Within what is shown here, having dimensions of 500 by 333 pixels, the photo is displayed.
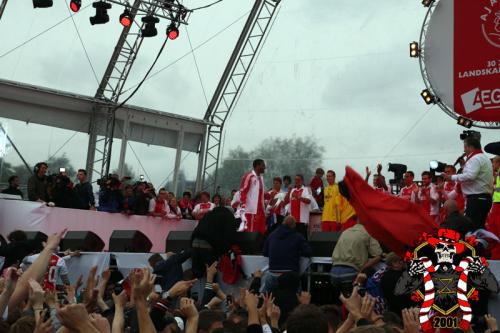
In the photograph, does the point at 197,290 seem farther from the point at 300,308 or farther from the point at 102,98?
the point at 102,98

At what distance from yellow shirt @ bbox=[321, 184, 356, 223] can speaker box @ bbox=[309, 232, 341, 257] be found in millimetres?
2739

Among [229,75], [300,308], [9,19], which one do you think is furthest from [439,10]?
[300,308]

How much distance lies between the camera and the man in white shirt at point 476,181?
9.36m

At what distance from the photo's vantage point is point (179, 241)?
1144 centimetres

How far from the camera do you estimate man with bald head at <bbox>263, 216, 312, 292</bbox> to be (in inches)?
367

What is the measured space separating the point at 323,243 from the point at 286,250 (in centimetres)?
64

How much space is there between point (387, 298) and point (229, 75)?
13.3m

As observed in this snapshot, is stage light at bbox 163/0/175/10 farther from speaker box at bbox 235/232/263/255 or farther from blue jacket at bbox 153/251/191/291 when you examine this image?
blue jacket at bbox 153/251/191/291

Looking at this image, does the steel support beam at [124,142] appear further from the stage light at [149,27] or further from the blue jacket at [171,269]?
the blue jacket at [171,269]

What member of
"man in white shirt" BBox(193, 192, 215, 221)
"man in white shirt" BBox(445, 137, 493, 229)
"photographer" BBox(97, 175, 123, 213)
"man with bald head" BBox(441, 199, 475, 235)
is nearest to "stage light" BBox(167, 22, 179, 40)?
"photographer" BBox(97, 175, 123, 213)

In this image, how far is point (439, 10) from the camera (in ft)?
49.6

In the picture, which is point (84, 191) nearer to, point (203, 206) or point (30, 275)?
point (203, 206)

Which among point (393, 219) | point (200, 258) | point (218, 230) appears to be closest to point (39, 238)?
point (200, 258)

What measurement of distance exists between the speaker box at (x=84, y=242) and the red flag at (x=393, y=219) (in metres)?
5.71
